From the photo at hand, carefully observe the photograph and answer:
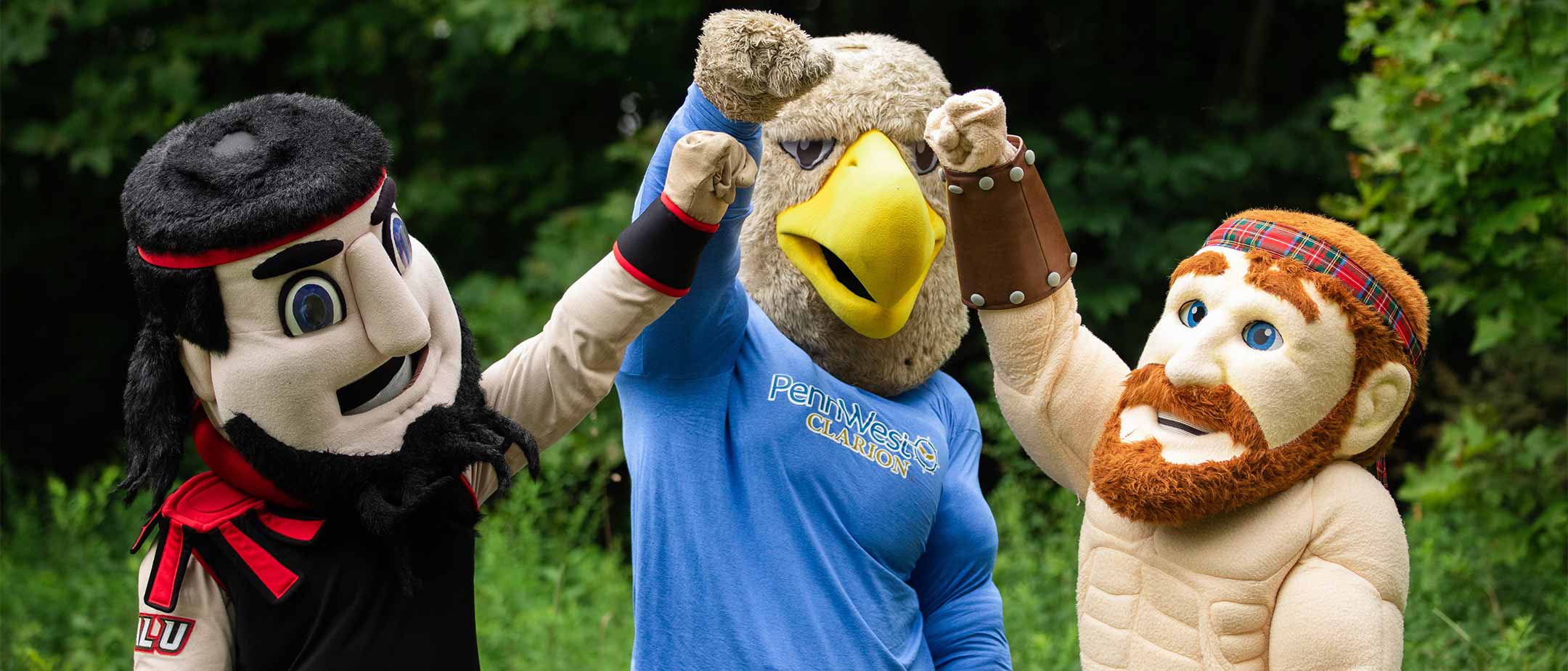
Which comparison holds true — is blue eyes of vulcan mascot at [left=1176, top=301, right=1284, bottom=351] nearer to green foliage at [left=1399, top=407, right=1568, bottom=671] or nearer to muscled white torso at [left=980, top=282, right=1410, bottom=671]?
muscled white torso at [left=980, top=282, right=1410, bottom=671]

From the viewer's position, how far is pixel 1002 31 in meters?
6.91

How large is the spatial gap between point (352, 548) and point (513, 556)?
249cm

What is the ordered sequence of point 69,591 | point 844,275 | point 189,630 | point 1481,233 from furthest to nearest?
point 69,591 → point 1481,233 → point 844,275 → point 189,630

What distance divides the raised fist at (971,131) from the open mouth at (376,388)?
0.92m

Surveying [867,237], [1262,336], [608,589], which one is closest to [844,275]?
[867,237]

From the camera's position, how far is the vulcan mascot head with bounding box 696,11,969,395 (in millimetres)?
2547

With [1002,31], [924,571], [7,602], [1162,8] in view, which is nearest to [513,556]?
[7,602]

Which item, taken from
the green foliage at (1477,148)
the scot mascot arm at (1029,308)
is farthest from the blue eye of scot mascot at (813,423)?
the green foliage at (1477,148)

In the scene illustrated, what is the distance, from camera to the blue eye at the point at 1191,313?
243 centimetres

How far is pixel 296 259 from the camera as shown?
216 centimetres

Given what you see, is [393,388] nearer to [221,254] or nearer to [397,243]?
[397,243]

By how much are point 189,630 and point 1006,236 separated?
144 cm

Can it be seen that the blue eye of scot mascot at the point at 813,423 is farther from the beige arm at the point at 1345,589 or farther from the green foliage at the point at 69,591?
the green foliage at the point at 69,591

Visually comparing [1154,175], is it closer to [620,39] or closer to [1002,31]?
[1002,31]
